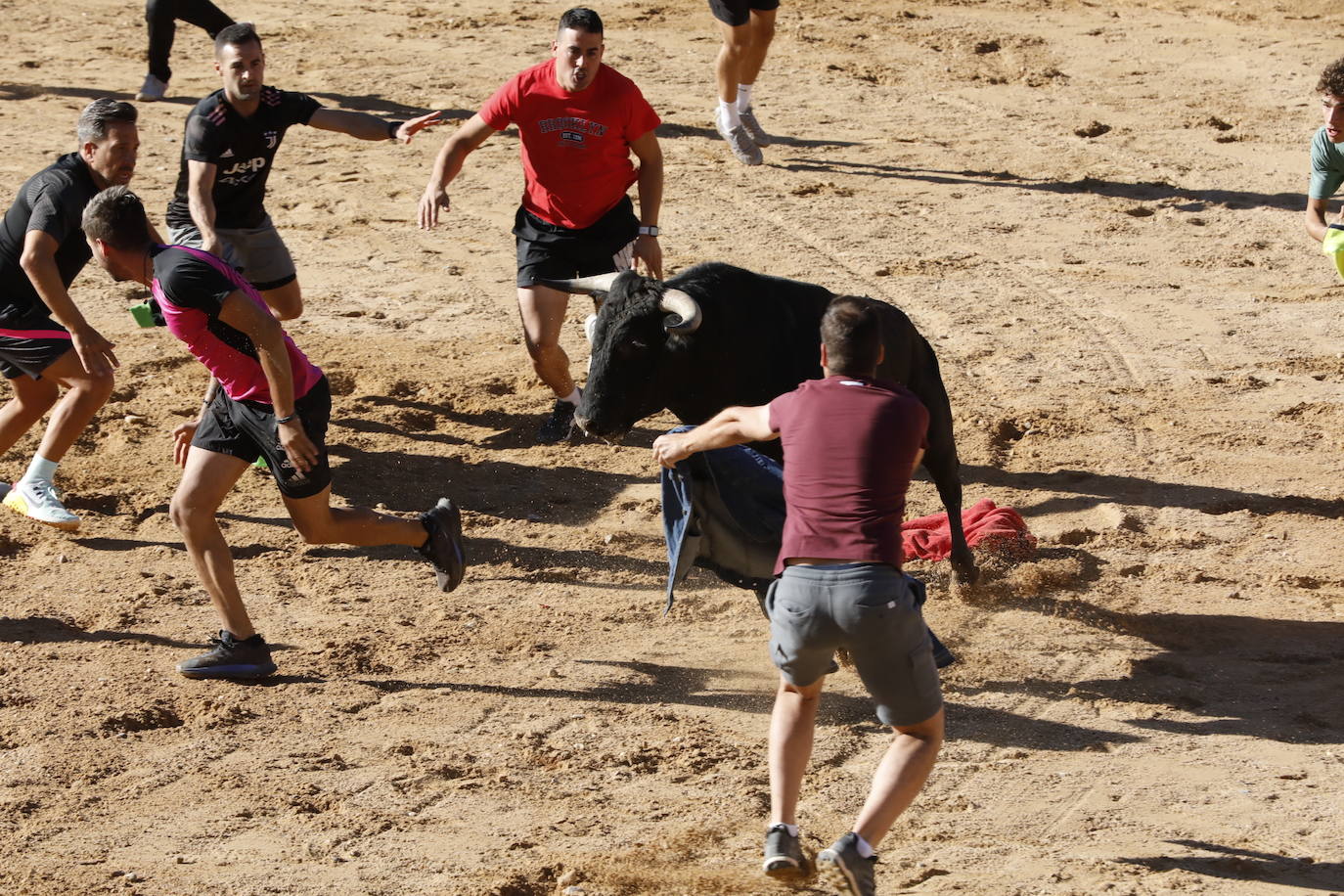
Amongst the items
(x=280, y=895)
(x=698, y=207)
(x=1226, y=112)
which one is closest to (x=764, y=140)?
(x=698, y=207)

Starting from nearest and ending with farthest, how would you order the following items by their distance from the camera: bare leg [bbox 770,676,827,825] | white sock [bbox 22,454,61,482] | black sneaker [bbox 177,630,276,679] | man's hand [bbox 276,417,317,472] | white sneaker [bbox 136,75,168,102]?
bare leg [bbox 770,676,827,825], man's hand [bbox 276,417,317,472], black sneaker [bbox 177,630,276,679], white sock [bbox 22,454,61,482], white sneaker [bbox 136,75,168,102]

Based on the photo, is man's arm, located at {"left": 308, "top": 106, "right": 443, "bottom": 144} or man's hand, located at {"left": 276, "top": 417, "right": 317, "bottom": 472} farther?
man's arm, located at {"left": 308, "top": 106, "right": 443, "bottom": 144}

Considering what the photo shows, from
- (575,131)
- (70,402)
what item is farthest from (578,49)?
(70,402)

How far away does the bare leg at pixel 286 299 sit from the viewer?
8352mm

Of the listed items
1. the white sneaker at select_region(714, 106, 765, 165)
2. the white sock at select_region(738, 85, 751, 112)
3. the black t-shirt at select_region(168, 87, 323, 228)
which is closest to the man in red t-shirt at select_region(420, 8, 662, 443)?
the black t-shirt at select_region(168, 87, 323, 228)

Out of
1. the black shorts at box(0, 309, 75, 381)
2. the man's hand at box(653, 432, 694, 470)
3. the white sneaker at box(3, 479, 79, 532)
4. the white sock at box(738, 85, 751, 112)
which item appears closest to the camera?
the man's hand at box(653, 432, 694, 470)

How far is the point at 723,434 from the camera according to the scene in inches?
187

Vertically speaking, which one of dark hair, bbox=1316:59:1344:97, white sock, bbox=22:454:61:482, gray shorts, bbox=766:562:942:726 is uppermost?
dark hair, bbox=1316:59:1344:97

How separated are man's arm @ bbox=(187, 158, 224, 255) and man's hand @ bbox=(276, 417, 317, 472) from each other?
2207 millimetres

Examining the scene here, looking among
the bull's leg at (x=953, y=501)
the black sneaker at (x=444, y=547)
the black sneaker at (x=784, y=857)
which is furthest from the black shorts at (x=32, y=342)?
the black sneaker at (x=784, y=857)

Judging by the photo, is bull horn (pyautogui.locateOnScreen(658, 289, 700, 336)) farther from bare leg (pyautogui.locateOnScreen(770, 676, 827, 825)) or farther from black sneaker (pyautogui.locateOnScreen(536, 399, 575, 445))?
black sneaker (pyautogui.locateOnScreen(536, 399, 575, 445))

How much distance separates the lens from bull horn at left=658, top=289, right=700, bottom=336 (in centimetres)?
622

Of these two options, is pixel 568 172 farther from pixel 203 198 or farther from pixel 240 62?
pixel 203 198

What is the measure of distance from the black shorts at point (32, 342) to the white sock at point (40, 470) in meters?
0.42
